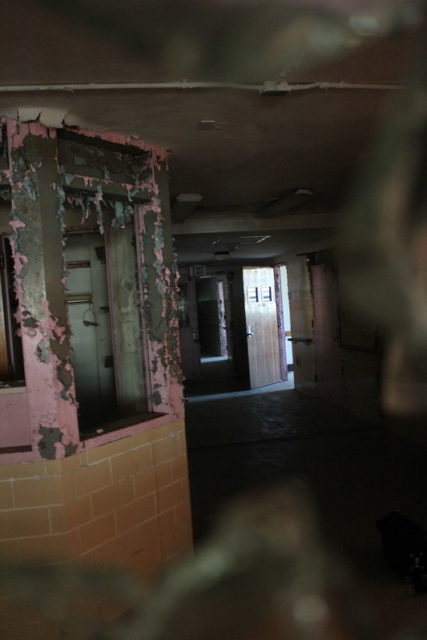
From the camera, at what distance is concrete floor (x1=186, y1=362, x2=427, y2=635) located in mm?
2938

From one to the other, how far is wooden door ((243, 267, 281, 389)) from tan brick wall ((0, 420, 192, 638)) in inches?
239

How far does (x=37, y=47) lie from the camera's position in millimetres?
1794

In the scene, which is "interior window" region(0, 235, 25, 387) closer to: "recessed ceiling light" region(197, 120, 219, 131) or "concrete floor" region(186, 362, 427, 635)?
"concrete floor" region(186, 362, 427, 635)

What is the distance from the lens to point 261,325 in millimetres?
9102

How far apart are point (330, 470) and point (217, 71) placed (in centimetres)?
362

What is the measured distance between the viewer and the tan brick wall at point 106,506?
2385 millimetres

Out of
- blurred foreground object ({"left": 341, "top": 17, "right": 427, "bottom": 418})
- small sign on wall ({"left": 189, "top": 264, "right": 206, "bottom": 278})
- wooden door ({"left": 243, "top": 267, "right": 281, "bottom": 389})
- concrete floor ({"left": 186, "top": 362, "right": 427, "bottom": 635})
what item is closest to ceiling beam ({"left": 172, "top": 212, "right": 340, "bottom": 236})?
blurred foreground object ({"left": 341, "top": 17, "right": 427, "bottom": 418})

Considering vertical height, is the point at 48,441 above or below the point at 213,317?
below

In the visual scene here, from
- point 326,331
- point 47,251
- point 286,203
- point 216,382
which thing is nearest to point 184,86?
point 47,251

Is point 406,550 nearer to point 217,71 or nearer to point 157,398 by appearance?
point 157,398

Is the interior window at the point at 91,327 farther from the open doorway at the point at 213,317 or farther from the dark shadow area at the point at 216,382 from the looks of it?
the open doorway at the point at 213,317

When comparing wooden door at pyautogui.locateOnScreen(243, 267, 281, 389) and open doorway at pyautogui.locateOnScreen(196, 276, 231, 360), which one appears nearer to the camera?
wooden door at pyautogui.locateOnScreen(243, 267, 281, 389)

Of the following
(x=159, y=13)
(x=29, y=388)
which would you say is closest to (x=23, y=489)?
(x=29, y=388)

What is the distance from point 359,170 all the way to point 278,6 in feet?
7.99
